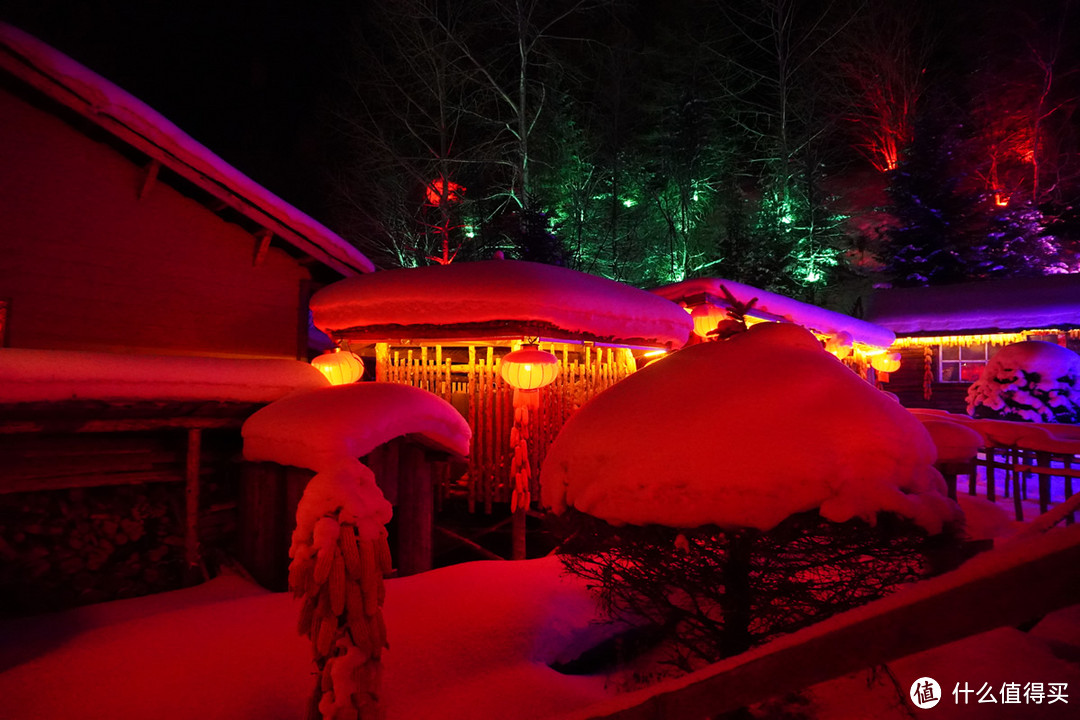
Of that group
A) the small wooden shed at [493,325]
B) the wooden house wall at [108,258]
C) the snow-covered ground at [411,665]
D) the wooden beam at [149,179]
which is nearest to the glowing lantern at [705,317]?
the small wooden shed at [493,325]

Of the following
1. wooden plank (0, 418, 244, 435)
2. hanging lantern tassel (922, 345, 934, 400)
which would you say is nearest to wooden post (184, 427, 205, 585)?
wooden plank (0, 418, 244, 435)

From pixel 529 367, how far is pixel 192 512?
4289 mm

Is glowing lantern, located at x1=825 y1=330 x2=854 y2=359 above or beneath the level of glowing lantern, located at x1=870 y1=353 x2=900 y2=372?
above

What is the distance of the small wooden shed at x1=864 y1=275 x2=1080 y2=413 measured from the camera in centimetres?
1673

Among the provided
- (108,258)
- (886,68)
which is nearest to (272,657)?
(108,258)

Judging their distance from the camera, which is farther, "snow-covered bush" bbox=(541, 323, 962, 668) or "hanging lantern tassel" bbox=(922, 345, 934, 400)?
"hanging lantern tassel" bbox=(922, 345, 934, 400)

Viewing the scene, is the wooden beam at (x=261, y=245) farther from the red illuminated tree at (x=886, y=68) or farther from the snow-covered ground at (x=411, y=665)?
the red illuminated tree at (x=886, y=68)

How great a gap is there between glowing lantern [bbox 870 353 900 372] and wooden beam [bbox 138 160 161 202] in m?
18.1

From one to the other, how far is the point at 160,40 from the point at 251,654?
89.3 ft

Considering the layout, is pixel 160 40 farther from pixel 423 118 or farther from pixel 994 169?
pixel 994 169

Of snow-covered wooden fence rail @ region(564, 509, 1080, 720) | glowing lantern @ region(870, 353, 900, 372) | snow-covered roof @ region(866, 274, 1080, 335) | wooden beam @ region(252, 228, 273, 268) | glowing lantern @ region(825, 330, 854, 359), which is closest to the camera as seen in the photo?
snow-covered wooden fence rail @ region(564, 509, 1080, 720)

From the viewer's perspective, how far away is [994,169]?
26.4 metres

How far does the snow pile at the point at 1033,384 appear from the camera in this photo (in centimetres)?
1200

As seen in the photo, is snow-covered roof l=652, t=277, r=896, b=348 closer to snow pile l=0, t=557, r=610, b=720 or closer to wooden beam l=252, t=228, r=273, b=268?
snow pile l=0, t=557, r=610, b=720
